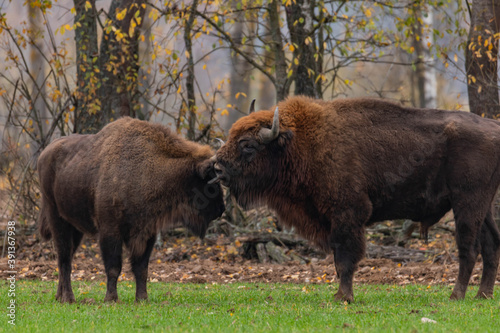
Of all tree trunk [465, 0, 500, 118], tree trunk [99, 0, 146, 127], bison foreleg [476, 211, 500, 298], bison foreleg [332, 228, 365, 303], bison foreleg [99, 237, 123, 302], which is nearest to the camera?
bison foreleg [332, 228, 365, 303]

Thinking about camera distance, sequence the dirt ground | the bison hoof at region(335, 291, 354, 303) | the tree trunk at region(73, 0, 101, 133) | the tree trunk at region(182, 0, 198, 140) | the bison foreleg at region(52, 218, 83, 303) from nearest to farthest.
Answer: the bison hoof at region(335, 291, 354, 303)
the bison foreleg at region(52, 218, 83, 303)
the dirt ground
the tree trunk at region(182, 0, 198, 140)
the tree trunk at region(73, 0, 101, 133)

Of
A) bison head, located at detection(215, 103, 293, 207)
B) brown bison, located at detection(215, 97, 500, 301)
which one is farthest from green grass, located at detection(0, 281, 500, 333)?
bison head, located at detection(215, 103, 293, 207)

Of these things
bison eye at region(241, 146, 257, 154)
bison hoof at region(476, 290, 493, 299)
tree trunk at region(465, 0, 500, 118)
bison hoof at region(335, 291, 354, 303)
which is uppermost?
tree trunk at region(465, 0, 500, 118)

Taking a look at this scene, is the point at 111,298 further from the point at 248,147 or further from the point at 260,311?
the point at 248,147

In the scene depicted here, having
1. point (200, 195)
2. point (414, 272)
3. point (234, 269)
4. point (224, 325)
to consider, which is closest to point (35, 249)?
point (234, 269)

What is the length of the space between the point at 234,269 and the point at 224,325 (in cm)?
622

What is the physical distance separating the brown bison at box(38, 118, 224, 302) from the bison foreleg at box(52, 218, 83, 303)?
1 centimetres

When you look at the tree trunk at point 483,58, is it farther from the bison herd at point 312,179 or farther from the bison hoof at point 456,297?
the bison hoof at point 456,297

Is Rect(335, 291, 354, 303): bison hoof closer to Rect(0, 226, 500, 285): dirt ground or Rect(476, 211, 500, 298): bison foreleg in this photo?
Rect(476, 211, 500, 298): bison foreleg

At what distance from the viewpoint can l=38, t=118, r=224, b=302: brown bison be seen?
8.07 m

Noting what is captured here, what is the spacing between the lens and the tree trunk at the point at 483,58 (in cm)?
1278

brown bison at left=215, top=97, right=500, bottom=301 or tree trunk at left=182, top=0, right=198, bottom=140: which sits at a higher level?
tree trunk at left=182, top=0, right=198, bottom=140

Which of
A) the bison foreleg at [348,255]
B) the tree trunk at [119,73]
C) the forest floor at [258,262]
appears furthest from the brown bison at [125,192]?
the tree trunk at [119,73]

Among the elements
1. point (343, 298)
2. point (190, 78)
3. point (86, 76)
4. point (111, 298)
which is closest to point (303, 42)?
point (190, 78)
